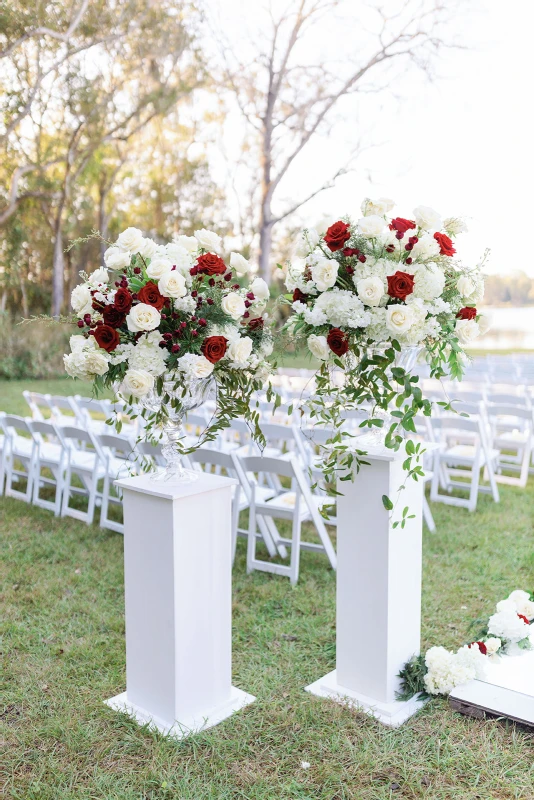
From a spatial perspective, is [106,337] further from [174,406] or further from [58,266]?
[58,266]

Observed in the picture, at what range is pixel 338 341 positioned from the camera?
283 cm

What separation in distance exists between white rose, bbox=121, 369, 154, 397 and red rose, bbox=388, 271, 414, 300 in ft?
3.30

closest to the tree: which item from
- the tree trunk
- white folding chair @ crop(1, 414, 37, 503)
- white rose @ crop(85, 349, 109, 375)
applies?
the tree trunk

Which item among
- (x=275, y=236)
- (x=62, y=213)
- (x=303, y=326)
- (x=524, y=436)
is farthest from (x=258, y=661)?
(x=275, y=236)

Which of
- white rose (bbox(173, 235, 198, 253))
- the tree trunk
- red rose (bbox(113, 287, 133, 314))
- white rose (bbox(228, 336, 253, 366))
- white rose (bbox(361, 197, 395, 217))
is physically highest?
the tree trunk

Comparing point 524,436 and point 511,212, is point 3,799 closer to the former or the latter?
point 524,436

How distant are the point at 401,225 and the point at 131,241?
3.61ft

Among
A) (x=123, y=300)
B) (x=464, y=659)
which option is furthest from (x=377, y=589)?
(x=123, y=300)

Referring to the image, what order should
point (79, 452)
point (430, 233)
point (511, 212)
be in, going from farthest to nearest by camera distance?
point (511, 212)
point (79, 452)
point (430, 233)

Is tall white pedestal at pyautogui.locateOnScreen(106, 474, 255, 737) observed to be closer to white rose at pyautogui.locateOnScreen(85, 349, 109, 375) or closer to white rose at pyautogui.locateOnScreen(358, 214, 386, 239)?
white rose at pyautogui.locateOnScreen(85, 349, 109, 375)

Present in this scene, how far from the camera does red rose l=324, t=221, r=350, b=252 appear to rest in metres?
2.83

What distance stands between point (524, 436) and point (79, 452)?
4596 mm

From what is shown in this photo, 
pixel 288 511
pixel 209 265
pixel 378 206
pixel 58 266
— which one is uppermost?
pixel 58 266

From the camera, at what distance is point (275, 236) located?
97.3 ft
